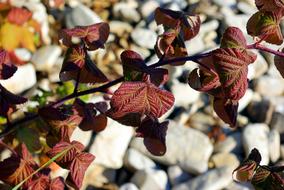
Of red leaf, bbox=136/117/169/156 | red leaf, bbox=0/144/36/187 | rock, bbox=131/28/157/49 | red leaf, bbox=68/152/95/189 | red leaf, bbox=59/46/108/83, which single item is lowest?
rock, bbox=131/28/157/49

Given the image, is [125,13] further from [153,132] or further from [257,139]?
[153,132]

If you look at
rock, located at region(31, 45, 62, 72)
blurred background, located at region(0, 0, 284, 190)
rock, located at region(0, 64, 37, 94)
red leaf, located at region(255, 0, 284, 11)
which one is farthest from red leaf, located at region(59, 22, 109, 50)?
rock, located at region(31, 45, 62, 72)

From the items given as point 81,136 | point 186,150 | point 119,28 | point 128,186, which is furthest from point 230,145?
point 119,28

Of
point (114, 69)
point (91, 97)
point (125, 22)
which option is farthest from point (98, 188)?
point (125, 22)

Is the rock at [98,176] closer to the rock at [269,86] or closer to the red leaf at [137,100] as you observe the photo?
the rock at [269,86]

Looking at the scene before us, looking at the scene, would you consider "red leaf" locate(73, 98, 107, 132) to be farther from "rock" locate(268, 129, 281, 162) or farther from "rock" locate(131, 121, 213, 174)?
"rock" locate(268, 129, 281, 162)

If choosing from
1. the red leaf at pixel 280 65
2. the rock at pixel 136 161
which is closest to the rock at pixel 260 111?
the rock at pixel 136 161

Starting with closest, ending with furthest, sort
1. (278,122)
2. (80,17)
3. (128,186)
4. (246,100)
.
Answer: (128,186) < (278,122) < (246,100) < (80,17)
